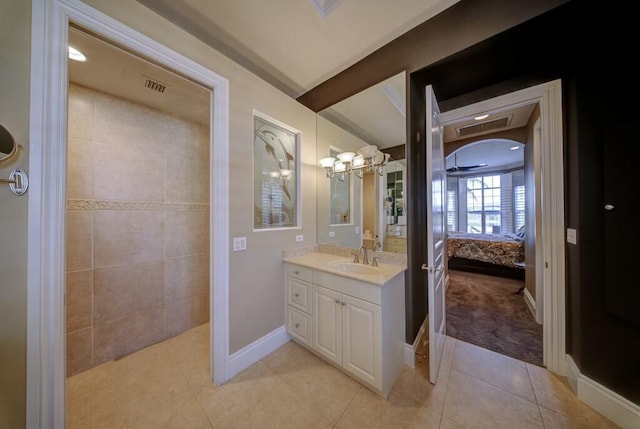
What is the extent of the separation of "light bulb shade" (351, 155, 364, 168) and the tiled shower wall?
74.2 inches

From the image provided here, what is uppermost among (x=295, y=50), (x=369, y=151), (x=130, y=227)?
(x=295, y=50)

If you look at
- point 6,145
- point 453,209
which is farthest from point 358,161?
point 453,209

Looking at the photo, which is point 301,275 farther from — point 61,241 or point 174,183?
point 174,183

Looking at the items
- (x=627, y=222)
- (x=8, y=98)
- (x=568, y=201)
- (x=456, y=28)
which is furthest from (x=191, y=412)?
(x=456, y=28)

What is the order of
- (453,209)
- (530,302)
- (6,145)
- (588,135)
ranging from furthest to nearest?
(453,209)
(530,302)
(588,135)
(6,145)

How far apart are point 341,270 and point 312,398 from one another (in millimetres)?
962

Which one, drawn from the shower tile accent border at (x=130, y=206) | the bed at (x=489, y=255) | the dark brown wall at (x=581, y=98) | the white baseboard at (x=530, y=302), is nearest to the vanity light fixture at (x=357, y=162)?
the dark brown wall at (x=581, y=98)

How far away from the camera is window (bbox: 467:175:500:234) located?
6.80 metres

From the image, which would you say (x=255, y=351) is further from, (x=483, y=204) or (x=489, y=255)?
Result: (x=483, y=204)

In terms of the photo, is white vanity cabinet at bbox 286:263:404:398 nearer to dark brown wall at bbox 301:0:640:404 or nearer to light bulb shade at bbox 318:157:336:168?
dark brown wall at bbox 301:0:640:404

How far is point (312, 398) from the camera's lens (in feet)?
4.86

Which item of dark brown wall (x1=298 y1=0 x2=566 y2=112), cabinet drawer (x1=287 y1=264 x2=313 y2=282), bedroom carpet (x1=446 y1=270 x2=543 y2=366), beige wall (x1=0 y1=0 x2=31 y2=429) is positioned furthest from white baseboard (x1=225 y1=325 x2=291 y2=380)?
dark brown wall (x1=298 y1=0 x2=566 y2=112)

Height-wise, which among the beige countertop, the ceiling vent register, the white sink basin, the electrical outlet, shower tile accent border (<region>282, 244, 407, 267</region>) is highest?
the ceiling vent register

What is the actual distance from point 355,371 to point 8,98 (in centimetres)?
252
